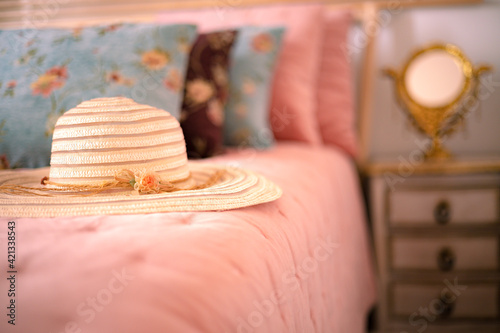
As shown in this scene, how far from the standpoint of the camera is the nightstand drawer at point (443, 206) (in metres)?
1.75

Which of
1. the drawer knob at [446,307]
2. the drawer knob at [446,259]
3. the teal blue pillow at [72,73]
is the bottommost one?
the drawer knob at [446,307]

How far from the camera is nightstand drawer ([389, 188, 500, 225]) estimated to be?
1745 millimetres

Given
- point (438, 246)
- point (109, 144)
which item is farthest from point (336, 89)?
point (109, 144)

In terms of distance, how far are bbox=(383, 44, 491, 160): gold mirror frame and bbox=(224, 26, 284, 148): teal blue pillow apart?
0.63m

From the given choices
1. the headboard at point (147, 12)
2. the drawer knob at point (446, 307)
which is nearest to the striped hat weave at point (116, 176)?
the drawer knob at point (446, 307)

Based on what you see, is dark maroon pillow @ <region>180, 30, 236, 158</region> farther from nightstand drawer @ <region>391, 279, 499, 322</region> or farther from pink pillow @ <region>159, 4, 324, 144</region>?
nightstand drawer @ <region>391, 279, 499, 322</region>

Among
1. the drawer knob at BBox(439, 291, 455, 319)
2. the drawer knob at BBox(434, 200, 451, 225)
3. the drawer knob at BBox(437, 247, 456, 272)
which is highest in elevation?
the drawer knob at BBox(434, 200, 451, 225)

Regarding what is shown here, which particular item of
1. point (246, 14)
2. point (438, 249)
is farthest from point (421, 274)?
point (246, 14)

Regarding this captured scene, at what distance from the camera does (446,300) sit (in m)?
1.75

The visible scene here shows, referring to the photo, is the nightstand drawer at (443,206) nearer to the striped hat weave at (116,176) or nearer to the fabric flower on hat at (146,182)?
the striped hat weave at (116,176)

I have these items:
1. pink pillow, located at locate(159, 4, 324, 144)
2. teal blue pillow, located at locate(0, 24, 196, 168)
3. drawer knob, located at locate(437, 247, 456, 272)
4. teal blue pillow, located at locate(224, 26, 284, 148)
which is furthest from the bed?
drawer knob, located at locate(437, 247, 456, 272)

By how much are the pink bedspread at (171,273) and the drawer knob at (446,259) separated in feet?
3.01

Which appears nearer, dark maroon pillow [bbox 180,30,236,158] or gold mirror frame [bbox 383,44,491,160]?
dark maroon pillow [bbox 180,30,236,158]

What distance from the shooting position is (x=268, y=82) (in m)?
1.68
